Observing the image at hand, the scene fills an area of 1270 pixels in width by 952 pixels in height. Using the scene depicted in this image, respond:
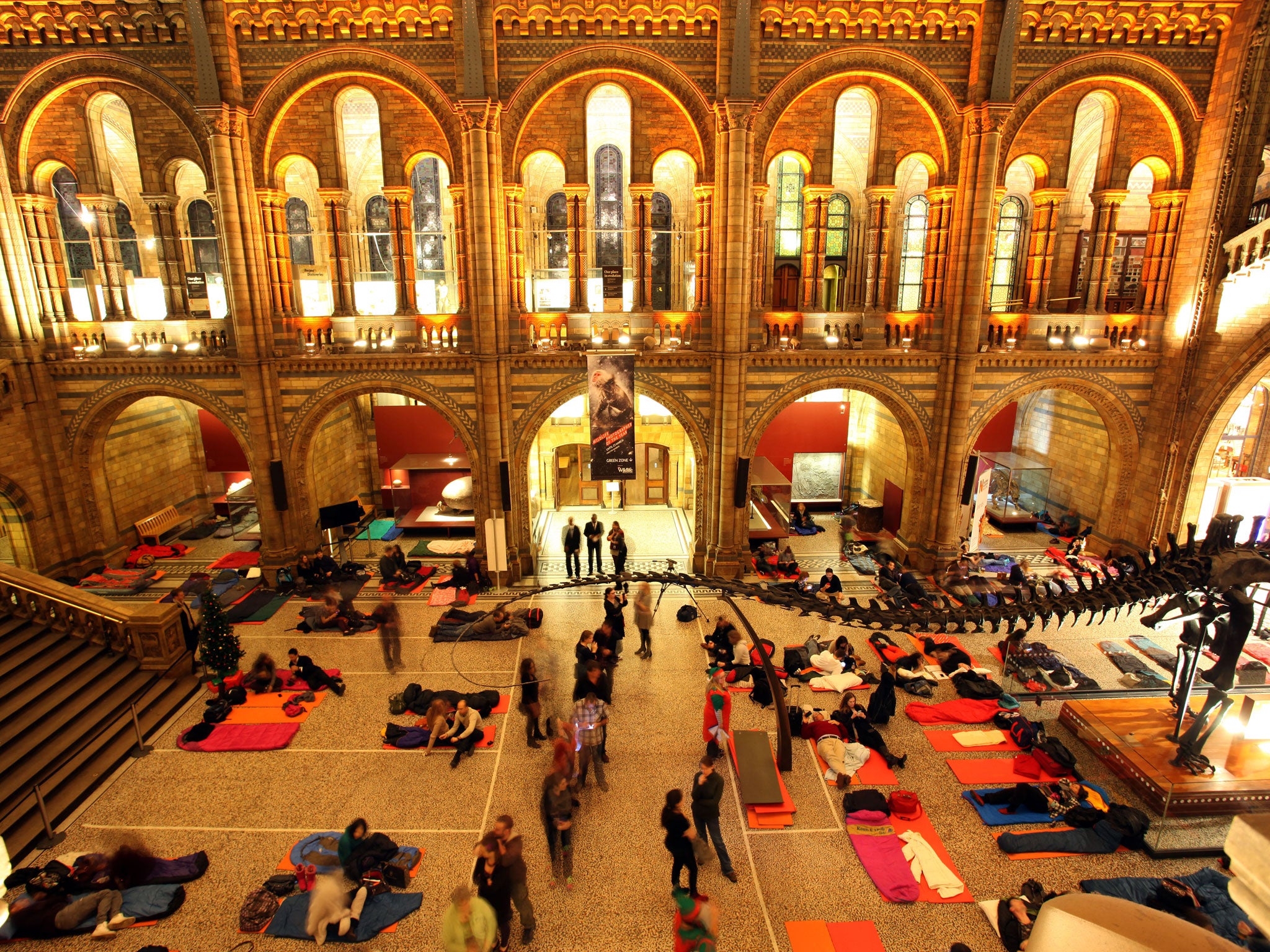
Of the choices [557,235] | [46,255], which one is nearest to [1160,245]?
[557,235]

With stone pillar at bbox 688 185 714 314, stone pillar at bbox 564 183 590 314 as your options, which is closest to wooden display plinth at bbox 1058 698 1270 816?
stone pillar at bbox 688 185 714 314

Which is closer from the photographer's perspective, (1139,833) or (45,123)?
(1139,833)

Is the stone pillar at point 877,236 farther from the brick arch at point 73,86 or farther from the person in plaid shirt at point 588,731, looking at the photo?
the brick arch at point 73,86

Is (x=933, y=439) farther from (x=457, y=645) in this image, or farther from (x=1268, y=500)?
(x=457, y=645)

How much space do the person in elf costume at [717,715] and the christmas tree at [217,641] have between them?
994 centimetres

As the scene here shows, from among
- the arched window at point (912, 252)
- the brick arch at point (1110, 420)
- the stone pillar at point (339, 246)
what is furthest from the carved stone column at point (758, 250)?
the stone pillar at point (339, 246)

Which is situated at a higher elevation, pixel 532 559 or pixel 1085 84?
pixel 1085 84

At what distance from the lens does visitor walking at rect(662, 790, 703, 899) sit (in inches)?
341

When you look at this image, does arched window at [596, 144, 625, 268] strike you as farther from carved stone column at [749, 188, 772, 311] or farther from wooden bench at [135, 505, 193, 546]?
wooden bench at [135, 505, 193, 546]

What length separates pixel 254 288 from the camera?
18219 mm

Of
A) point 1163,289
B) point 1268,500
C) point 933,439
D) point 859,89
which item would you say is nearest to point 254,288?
point 859,89

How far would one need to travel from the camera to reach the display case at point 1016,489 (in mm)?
23516

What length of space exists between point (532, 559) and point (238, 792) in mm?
9737

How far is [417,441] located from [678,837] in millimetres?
18999
